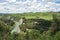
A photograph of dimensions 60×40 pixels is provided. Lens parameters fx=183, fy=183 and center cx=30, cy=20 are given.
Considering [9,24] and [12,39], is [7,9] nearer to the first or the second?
[9,24]

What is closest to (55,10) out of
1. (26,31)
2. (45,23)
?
(45,23)

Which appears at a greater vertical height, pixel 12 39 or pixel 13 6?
pixel 13 6

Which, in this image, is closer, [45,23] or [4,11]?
[45,23]

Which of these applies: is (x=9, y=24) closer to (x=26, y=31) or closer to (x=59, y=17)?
(x=26, y=31)

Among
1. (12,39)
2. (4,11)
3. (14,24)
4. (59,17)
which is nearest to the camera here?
(12,39)

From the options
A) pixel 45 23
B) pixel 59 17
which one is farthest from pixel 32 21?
pixel 59 17

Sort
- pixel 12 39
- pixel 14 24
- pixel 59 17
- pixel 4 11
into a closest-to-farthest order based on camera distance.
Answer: pixel 12 39 → pixel 59 17 → pixel 14 24 → pixel 4 11
